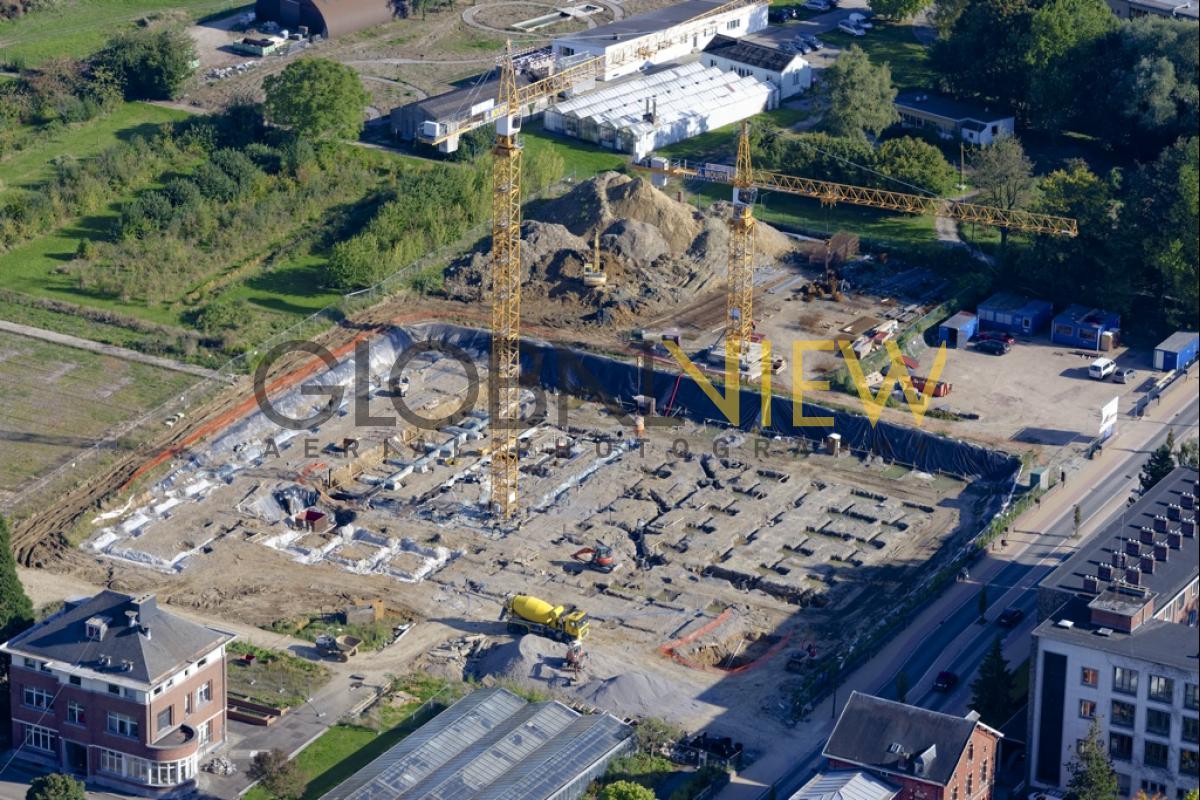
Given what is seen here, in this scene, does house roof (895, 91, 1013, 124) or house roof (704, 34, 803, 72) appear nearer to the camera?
house roof (895, 91, 1013, 124)

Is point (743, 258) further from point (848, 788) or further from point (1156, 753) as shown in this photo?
point (848, 788)

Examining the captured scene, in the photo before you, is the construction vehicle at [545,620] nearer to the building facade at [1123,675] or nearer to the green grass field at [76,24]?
the building facade at [1123,675]

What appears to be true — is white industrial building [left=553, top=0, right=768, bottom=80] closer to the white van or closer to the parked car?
the parked car

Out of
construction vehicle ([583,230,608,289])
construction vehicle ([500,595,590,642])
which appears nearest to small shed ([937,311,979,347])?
construction vehicle ([583,230,608,289])

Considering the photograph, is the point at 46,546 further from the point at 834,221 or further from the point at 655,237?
the point at 834,221

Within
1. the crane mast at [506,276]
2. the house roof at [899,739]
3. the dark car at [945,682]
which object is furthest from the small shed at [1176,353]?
the house roof at [899,739]
